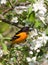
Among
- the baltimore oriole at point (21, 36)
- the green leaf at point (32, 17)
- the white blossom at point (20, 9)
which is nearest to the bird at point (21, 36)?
the baltimore oriole at point (21, 36)

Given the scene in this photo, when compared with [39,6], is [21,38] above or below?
above

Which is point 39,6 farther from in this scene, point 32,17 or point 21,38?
point 21,38

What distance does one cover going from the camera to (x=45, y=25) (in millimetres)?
1996

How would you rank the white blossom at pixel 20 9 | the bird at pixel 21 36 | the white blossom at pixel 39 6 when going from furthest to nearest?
the bird at pixel 21 36
the white blossom at pixel 20 9
the white blossom at pixel 39 6

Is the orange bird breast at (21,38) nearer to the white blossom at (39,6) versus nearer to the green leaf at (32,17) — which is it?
the green leaf at (32,17)

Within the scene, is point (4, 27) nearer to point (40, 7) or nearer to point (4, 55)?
point (4, 55)

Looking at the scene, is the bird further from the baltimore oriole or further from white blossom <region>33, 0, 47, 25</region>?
white blossom <region>33, 0, 47, 25</region>

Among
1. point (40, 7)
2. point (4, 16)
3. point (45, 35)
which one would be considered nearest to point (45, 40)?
point (45, 35)

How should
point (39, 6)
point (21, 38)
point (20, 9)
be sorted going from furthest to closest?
point (21, 38)
point (20, 9)
point (39, 6)

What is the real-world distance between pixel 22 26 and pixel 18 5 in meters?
0.15

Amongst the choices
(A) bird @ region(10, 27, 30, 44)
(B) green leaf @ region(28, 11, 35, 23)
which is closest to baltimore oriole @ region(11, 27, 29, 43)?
(A) bird @ region(10, 27, 30, 44)

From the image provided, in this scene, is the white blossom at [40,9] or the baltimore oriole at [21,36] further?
the baltimore oriole at [21,36]

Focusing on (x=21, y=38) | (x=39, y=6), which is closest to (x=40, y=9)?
(x=39, y=6)

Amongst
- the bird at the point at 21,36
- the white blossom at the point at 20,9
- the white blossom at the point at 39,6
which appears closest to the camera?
the white blossom at the point at 39,6
